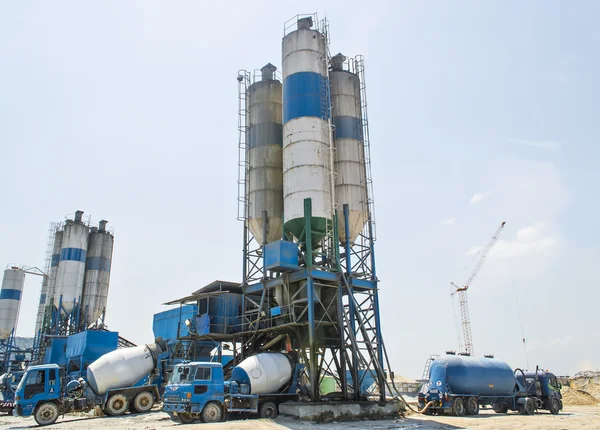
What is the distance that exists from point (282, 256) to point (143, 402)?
10.5m

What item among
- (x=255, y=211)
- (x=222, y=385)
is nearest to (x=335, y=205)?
(x=255, y=211)

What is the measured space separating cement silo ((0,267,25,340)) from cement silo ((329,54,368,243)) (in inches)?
1736

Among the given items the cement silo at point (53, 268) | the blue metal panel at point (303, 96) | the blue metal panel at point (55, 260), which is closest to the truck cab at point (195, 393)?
the blue metal panel at point (303, 96)

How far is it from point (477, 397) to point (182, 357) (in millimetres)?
17933

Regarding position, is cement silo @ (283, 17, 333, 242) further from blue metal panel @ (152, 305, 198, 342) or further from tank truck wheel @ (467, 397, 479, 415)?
tank truck wheel @ (467, 397, 479, 415)

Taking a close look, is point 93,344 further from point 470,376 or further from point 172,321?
point 470,376

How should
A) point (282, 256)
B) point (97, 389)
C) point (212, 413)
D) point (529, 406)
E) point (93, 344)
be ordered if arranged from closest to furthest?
point (212, 413)
point (97, 389)
point (282, 256)
point (529, 406)
point (93, 344)

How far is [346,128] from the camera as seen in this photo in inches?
1329

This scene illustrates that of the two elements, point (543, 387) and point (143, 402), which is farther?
point (543, 387)

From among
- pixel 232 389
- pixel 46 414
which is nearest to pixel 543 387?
pixel 232 389

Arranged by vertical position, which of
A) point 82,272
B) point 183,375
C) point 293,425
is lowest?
point 293,425

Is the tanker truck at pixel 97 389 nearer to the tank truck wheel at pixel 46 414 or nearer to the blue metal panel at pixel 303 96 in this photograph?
the tank truck wheel at pixel 46 414

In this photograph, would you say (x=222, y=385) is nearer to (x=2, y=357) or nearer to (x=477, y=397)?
(x=477, y=397)

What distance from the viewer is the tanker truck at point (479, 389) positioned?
27.8m
